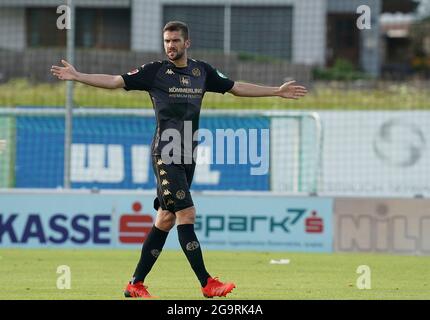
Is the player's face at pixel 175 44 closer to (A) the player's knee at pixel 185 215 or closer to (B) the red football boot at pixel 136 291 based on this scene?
(A) the player's knee at pixel 185 215

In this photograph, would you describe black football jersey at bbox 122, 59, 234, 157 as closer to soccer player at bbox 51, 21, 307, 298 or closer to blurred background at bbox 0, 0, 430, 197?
soccer player at bbox 51, 21, 307, 298

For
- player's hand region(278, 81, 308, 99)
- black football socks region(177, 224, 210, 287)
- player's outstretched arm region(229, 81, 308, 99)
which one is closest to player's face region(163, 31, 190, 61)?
player's outstretched arm region(229, 81, 308, 99)

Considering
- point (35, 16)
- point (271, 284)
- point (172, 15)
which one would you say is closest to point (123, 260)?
point (271, 284)

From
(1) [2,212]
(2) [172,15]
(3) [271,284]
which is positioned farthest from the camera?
(2) [172,15]

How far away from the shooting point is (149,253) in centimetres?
1048

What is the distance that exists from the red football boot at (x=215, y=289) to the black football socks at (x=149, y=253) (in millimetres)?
556

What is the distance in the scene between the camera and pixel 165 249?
1620 centimetres

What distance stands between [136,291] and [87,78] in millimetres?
1730

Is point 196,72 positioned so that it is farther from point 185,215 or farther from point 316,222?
point 316,222


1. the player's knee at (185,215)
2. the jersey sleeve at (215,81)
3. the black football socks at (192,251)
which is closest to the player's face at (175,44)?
the jersey sleeve at (215,81)

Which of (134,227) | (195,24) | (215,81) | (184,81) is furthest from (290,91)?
(195,24)

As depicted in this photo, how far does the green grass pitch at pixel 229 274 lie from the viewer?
1091cm

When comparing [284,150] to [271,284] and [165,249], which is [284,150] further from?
[271,284]
